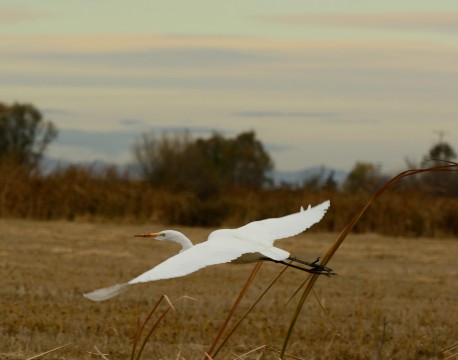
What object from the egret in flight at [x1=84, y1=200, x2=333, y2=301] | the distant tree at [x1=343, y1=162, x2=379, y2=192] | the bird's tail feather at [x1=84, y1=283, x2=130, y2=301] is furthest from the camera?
the distant tree at [x1=343, y1=162, x2=379, y2=192]

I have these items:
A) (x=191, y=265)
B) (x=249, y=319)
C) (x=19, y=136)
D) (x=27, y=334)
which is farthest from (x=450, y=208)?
(x=19, y=136)

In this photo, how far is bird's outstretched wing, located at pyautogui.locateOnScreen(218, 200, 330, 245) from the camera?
5352 millimetres

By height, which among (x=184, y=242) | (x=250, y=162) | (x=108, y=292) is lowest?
(x=108, y=292)

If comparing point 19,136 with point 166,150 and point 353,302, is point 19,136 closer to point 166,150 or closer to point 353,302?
point 166,150

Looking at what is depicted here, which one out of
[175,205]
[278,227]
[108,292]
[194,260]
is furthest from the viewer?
[175,205]

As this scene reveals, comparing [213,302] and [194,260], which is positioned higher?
[194,260]

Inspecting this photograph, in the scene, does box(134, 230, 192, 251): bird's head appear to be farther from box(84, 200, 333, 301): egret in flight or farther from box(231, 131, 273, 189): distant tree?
box(231, 131, 273, 189): distant tree

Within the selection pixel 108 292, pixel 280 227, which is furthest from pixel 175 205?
pixel 108 292

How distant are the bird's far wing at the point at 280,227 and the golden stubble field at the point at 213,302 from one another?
704 mm

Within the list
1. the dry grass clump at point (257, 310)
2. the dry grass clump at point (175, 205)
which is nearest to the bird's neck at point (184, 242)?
the dry grass clump at point (257, 310)

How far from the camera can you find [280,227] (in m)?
5.70

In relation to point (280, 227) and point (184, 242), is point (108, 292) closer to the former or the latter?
point (184, 242)

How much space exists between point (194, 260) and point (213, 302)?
7453 millimetres

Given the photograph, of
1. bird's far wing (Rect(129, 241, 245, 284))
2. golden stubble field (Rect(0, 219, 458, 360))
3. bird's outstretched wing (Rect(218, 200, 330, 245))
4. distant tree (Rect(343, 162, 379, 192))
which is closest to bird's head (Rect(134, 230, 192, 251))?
bird's outstretched wing (Rect(218, 200, 330, 245))
